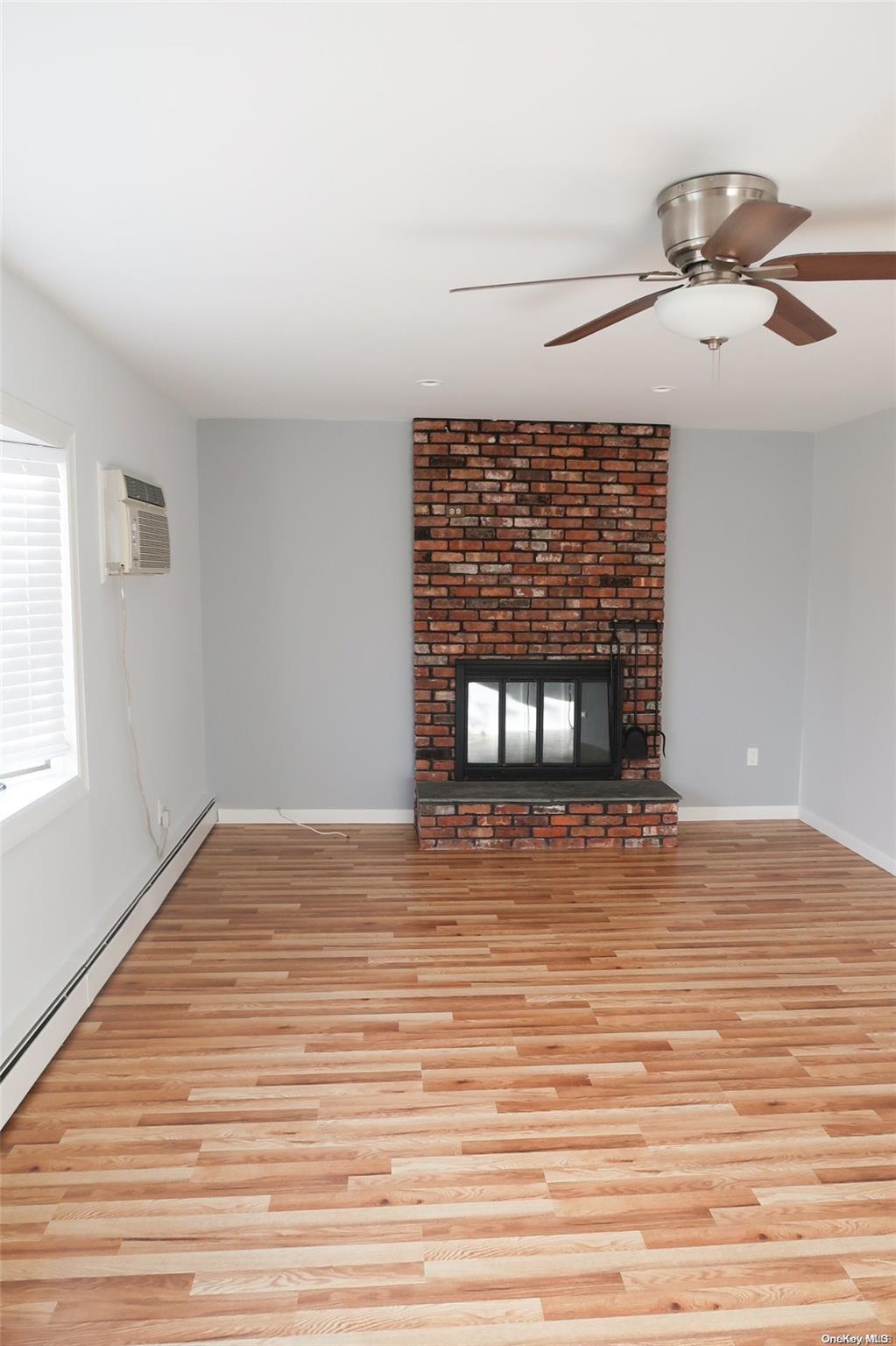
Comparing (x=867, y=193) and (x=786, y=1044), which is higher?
(x=867, y=193)

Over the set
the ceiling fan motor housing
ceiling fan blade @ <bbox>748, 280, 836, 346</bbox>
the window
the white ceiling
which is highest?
the white ceiling

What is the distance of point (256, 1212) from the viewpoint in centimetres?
201

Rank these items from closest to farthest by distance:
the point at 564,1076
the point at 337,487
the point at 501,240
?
the point at 501,240 < the point at 564,1076 < the point at 337,487

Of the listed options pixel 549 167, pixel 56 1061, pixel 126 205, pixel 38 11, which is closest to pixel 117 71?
pixel 38 11

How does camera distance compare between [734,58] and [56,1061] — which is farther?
[56,1061]

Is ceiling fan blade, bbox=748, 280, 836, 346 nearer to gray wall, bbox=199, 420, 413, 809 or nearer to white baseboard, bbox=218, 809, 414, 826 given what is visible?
gray wall, bbox=199, 420, 413, 809

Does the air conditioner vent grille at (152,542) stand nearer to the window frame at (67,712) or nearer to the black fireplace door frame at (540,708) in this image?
the window frame at (67,712)

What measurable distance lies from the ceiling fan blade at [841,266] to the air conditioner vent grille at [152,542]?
94.9 inches

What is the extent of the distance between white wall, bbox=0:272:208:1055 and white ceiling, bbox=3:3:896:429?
0.23 m

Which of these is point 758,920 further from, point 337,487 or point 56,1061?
point 337,487

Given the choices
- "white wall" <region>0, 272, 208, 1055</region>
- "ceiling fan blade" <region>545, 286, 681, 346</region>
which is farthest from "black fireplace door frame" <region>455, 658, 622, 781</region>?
"ceiling fan blade" <region>545, 286, 681, 346</region>

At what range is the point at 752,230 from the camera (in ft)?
5.41

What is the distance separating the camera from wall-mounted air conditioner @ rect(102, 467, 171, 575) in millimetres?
3230

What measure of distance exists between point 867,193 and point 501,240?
827 mm
